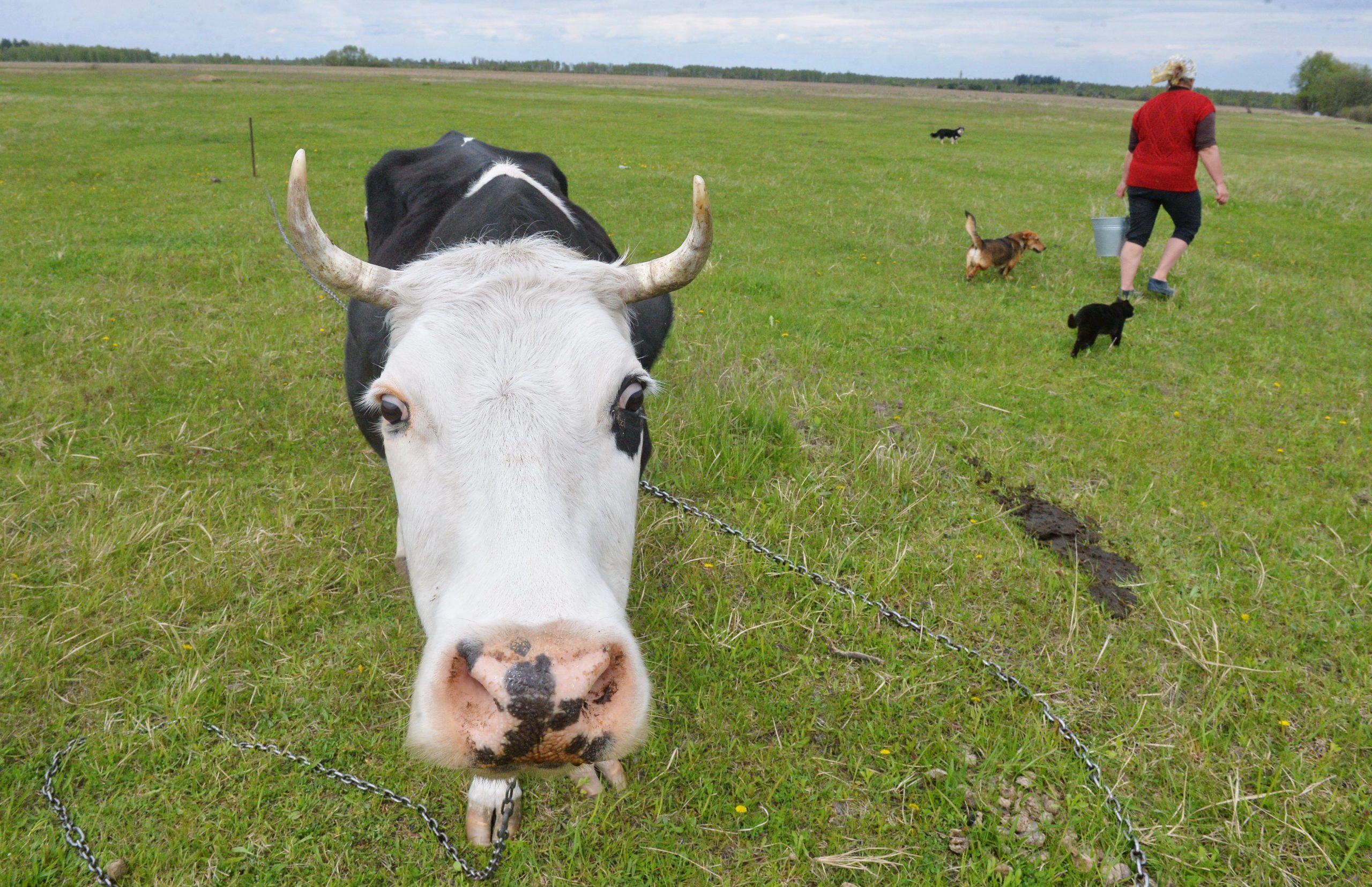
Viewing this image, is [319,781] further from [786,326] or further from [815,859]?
[786,326]

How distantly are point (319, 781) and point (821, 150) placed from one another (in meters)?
23.7

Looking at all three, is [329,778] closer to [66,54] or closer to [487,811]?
[487,811]

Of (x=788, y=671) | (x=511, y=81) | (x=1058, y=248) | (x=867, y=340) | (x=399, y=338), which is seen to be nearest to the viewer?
(x=399, y=338)

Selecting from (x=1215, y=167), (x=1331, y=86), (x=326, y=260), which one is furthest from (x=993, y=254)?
(x=1331, y=86)

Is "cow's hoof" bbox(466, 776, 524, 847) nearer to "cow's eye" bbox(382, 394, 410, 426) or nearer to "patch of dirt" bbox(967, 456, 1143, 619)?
"cow's eye" bbox(382, 394, 410, 426)

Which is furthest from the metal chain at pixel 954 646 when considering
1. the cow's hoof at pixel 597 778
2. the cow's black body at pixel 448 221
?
the cow's hoof at pixel 597 778

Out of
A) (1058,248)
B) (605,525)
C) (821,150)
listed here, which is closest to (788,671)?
(605,525)

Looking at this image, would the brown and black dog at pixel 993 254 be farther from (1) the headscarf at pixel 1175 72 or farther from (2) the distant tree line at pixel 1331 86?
(2) the distant tree line at pixel 1331 86

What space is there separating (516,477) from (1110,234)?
8737 millimetres

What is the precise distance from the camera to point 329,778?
9.14 ft

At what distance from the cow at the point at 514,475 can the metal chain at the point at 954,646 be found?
1123 mm

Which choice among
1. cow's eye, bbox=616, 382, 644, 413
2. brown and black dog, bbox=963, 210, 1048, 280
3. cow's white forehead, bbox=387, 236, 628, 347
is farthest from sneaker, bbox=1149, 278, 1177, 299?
cow's eye, bbox=616, 382, 644, 413

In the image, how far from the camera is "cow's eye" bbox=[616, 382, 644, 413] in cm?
→ 236

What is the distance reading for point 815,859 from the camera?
2.55 m
